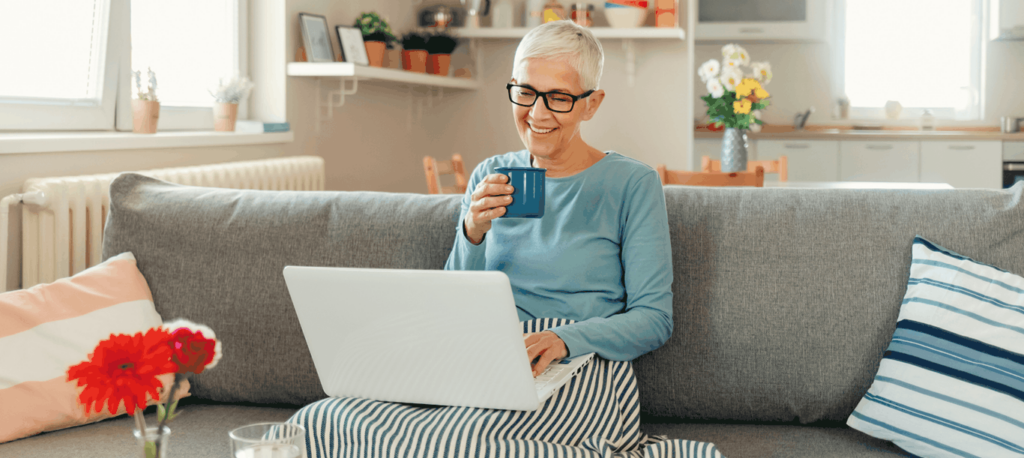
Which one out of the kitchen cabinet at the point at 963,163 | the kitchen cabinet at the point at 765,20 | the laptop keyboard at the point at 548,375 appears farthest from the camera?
the kitchen cabinet at the point at 765,20

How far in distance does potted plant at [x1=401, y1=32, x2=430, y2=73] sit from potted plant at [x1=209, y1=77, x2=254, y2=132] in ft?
4.19

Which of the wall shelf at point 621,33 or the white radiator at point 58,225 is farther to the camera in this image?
the wall shelf at point 621,33

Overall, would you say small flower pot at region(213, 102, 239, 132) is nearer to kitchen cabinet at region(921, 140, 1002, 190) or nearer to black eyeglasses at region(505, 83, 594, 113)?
black eyeglasses at region(505, 83, 594, 113)

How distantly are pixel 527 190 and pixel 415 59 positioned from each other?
307 cm

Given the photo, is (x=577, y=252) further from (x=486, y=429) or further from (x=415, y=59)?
(x=415, y=59)

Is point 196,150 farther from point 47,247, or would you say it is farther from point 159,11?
point 47,247

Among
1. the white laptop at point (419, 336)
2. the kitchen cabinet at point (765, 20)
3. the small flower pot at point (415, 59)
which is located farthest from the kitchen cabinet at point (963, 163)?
the white laptop at point (419, 336)

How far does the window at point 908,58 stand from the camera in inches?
234

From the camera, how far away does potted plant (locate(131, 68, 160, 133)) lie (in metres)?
2.51

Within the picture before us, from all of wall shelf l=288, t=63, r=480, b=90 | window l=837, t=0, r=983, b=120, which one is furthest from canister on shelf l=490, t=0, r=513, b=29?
window l=837, t=0, r=983, b=120

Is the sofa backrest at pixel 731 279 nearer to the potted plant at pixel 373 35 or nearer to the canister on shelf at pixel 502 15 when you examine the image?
the potted plant at pixel 373 35

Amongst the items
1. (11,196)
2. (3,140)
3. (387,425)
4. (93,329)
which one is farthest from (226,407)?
(3,140)

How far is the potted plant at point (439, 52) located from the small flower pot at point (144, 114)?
6.33ft

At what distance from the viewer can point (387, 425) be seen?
1.08 metres
